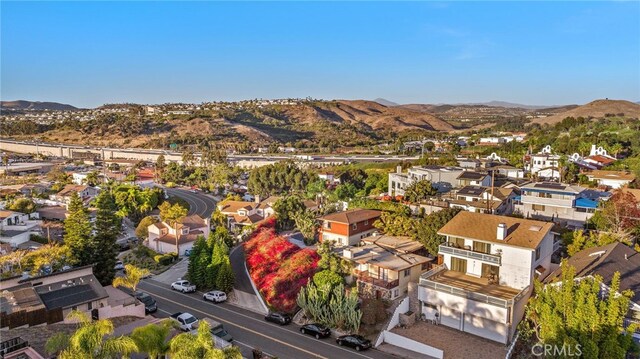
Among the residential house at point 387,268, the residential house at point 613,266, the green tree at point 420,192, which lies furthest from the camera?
the green tree at point 420,192

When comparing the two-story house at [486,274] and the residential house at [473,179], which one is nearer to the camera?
the two-story house at [486,274]

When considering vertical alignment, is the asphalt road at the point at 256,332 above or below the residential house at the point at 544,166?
below

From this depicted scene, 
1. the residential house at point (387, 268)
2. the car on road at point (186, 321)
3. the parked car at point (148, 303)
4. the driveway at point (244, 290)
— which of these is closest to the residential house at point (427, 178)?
the residential house at point (387, 268)

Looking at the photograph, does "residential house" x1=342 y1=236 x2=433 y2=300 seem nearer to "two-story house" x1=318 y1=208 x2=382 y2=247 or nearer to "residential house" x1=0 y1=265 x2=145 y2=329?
"two-story house" x1=318 y1=208 x2=382 y2=247

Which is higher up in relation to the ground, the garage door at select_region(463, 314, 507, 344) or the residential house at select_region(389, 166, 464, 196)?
the residential house at select_region(389, 166, 464, 196)

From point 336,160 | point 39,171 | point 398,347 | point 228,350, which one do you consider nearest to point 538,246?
point 398,347

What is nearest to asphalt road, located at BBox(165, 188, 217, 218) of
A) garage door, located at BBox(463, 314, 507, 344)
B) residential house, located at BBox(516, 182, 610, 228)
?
residential house, located at BBox(516, 182, 610, 228)

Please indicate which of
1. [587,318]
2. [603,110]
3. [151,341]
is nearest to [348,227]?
[587,318]

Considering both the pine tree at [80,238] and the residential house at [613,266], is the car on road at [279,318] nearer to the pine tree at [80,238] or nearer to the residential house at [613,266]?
the pine tree at [80,238]
